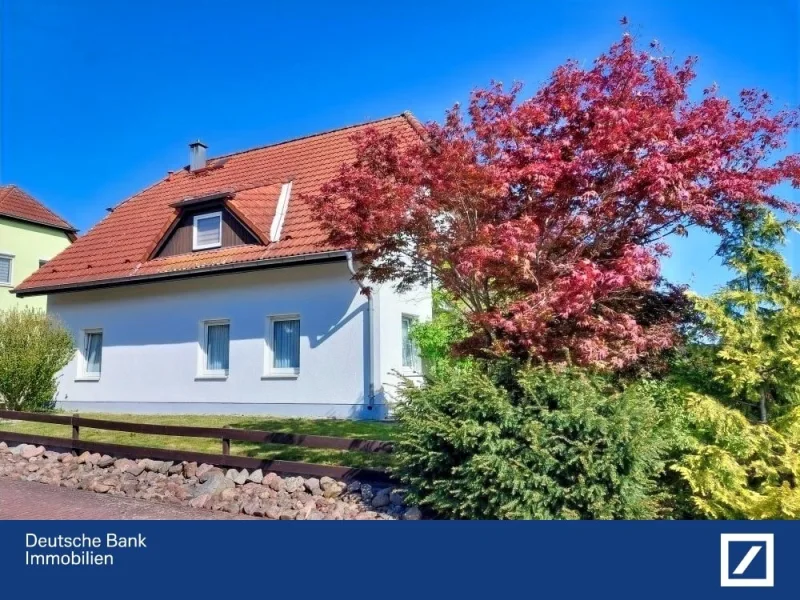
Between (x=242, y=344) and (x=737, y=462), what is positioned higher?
(x=242, y=344)

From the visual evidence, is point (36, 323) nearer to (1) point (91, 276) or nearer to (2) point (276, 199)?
(1) point (91, 276)

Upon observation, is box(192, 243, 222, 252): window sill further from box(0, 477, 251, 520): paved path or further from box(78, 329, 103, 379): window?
box(0, 477, 251, 520): paved path

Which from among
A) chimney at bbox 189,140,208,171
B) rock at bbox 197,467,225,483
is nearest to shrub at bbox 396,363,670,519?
rock at bbox 197,467,225,483

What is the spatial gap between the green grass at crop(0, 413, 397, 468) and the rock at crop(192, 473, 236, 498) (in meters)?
0.83

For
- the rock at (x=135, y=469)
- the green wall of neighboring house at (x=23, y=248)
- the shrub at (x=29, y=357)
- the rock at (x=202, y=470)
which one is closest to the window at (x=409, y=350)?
the rock at (x=202, y=470)

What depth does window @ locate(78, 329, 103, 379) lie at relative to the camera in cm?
1561

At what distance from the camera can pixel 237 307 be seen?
43.7 feet

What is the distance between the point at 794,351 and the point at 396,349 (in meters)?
8.21

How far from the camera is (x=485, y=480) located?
509 cm

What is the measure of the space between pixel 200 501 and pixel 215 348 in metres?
7.41

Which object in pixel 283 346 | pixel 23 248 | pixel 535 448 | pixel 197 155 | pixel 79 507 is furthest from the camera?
pixel 23 248
